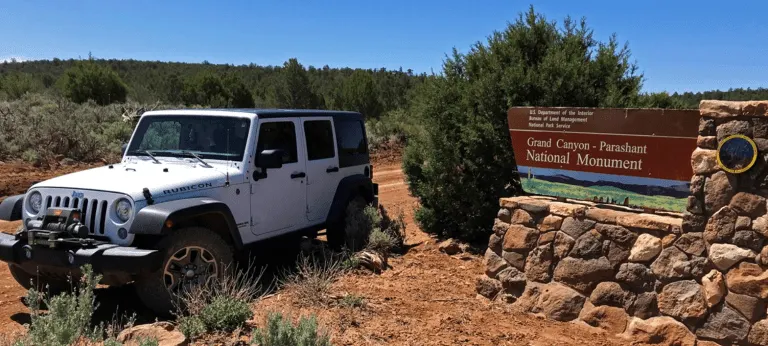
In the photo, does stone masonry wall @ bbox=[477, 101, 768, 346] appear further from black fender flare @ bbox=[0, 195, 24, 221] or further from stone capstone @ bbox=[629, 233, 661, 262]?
black fender flare @ bbox=[0, 195, 24, 221]

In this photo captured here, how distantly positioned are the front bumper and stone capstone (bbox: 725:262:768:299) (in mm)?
4355

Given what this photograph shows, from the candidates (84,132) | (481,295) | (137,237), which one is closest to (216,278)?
(137,237)

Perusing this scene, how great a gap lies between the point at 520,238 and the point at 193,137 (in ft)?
11.3

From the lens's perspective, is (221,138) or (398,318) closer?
(398,318)

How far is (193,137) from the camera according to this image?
6.56m

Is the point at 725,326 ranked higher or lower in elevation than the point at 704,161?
lower

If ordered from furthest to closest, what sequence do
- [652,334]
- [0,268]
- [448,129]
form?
[448,129], [0,268], [652,334]

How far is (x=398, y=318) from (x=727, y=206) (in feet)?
8.62

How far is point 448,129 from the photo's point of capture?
8.15m

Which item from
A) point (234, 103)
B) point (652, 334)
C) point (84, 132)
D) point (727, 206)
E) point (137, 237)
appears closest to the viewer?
point (727, 206)

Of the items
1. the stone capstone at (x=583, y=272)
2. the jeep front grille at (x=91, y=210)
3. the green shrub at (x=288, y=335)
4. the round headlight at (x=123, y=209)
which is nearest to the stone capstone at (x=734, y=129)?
the stone capstone at (x=583, y=272)

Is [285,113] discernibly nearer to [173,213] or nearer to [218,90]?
[173,213]

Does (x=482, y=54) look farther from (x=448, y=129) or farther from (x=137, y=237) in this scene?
(x=137, y=237)

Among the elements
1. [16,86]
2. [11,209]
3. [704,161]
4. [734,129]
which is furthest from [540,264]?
[16,86]
